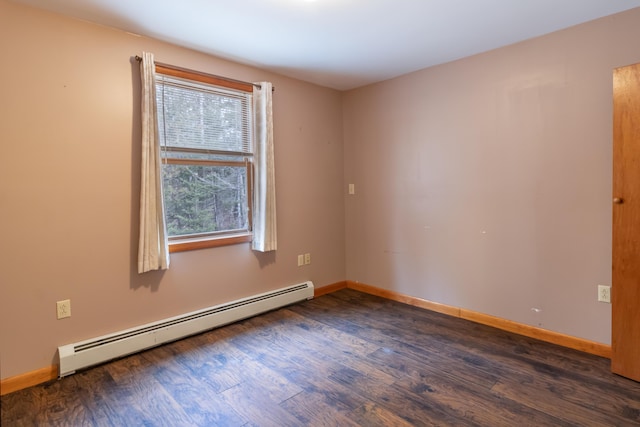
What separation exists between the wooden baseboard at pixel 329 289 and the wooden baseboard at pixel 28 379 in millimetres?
2257

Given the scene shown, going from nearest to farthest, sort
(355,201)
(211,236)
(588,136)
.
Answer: (588,136)
(211,236)
(355,201)

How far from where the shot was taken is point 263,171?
10.3ft

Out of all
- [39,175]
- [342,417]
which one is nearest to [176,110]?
[39,175]

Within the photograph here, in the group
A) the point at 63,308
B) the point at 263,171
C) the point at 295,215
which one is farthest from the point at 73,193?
the point at 295,215

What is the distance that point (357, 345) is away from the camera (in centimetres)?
259

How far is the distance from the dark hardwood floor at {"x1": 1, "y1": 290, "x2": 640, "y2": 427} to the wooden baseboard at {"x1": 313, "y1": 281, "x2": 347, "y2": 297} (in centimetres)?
92

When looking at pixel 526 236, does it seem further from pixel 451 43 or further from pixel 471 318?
pixel 451 43

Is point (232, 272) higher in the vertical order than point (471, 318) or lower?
higher

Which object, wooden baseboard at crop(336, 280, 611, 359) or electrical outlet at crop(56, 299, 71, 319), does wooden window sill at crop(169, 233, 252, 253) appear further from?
wooden baseboard at crop(336, 280, 611, 359)

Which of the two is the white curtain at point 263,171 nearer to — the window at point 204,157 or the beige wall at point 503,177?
the window at point 204,157

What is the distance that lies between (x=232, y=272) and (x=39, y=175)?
5.11 ft

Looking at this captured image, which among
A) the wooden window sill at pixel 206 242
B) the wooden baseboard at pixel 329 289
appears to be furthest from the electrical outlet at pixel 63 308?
the wooden baseboard at pixel 329 289

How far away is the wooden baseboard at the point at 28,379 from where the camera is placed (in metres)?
2.04

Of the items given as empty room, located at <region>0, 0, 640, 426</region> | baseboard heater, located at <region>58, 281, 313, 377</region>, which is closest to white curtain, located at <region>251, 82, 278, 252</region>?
empty room, located at <region>0, 0, 640, 426</region>
